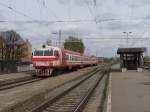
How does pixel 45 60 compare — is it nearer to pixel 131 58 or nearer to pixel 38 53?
pixel 38 53

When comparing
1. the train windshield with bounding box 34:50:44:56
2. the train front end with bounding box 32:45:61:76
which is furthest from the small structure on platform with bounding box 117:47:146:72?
the train windshield with bounding box 34:50:44:56

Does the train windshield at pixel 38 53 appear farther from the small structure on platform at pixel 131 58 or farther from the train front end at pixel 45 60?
the small structure on platform at pixel 131 58

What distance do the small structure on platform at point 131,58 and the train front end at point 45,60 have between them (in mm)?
12402

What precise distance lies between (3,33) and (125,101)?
8128 centimetres

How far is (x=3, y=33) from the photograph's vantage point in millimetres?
90062

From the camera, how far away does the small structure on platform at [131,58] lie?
4005 cm

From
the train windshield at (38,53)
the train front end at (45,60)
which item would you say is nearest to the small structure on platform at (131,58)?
the train front end at (45,60)

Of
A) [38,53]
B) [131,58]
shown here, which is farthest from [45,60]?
[131,58]

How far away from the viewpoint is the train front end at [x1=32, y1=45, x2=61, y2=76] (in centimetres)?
2998

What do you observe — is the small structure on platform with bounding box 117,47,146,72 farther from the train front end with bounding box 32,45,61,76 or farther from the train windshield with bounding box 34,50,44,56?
the train windshield with bounding box 34,50,44,56

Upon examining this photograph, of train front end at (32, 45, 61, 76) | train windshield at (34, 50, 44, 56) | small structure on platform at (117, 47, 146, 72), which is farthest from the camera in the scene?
small structure on platform at (117, 47, 146, 72)

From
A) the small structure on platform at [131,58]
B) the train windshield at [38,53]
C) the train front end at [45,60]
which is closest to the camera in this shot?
the train front end at [45,60]

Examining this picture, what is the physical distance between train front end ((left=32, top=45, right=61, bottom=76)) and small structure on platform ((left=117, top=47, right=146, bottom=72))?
12.4m

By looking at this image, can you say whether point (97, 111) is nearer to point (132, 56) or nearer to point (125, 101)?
point (125, 101)
